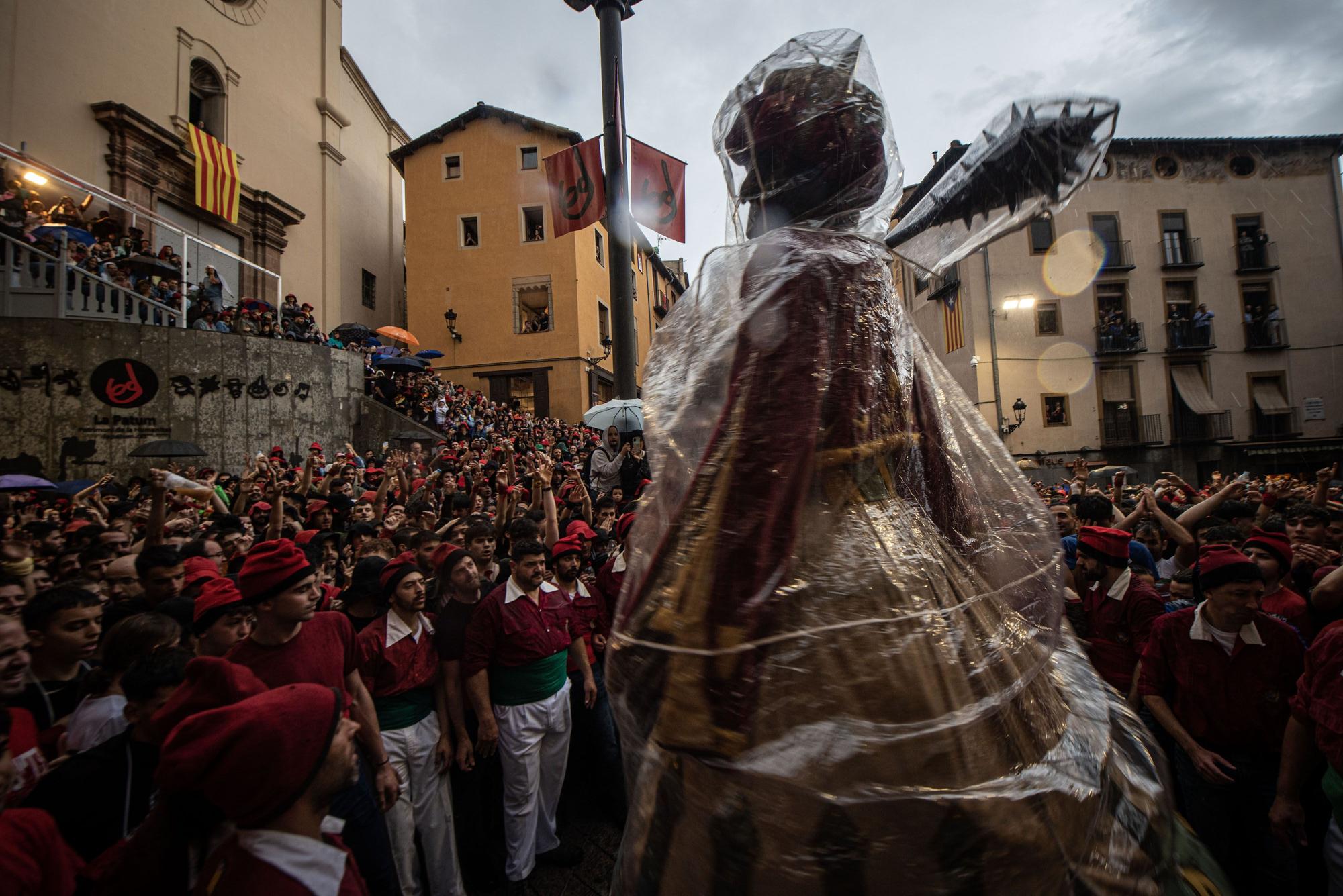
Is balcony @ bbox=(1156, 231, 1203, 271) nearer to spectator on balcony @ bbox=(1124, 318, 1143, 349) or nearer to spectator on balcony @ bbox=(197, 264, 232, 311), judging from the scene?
spectator on balcony @ bbox=(1124, 318, 1143, 349)

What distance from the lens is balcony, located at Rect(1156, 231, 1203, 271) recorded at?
23.3 m

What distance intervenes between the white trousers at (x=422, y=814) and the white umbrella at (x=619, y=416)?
3.83m

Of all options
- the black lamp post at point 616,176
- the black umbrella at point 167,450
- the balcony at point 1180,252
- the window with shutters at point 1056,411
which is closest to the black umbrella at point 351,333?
the black umbrella at point 167,450

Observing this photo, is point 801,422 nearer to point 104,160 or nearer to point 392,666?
point 392,666

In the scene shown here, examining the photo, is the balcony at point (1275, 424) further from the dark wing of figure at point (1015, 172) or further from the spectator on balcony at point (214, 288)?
the spectator on balcony at point (214, 288)

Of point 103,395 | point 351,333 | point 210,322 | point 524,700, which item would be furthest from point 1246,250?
point 103,395

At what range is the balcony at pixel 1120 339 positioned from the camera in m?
22.5

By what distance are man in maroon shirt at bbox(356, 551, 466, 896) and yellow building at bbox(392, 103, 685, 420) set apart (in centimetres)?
2008

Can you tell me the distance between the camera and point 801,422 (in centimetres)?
114

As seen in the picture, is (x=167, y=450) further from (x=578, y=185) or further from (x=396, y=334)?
(x=396, y=334)

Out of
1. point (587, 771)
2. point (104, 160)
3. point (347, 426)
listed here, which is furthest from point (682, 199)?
point (104, 160)

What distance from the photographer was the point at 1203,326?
74.7 ft

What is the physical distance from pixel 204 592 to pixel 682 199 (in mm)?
6858

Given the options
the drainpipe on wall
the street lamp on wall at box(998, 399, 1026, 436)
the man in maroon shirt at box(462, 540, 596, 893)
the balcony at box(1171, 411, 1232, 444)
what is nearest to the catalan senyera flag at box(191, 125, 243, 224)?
the man in maroon shirt at box(462, 540, 596, 893)
